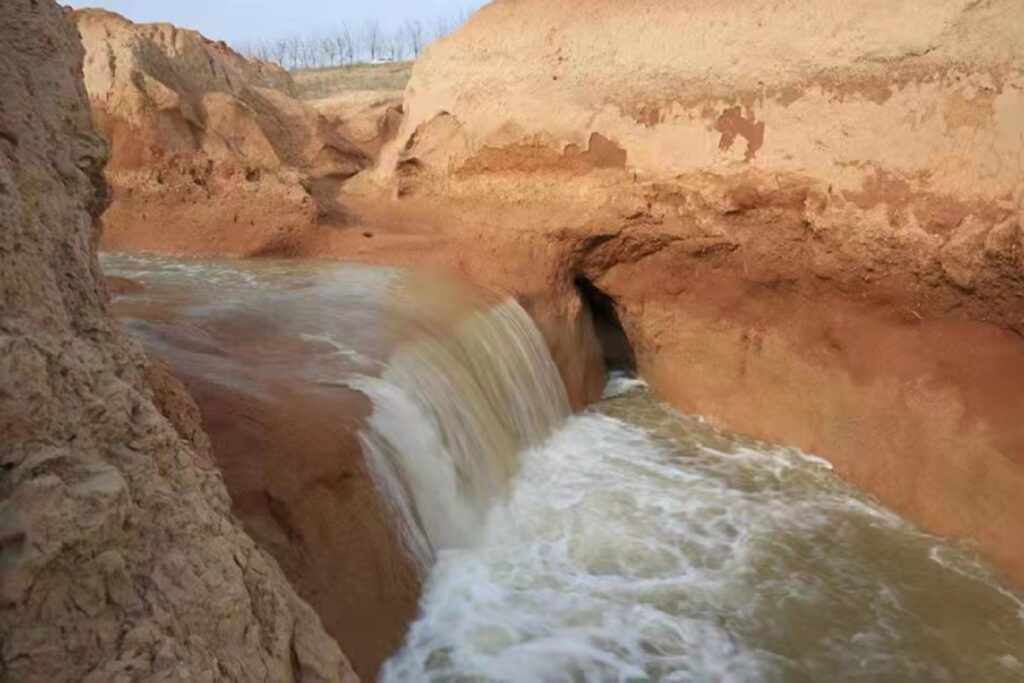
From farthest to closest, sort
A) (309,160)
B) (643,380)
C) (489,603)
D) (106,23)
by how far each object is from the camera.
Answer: (309,160) < (106,23) < (643,380) < (489,603)

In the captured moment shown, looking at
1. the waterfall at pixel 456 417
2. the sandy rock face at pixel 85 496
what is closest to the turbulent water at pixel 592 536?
the waterfall at pixel 456 417

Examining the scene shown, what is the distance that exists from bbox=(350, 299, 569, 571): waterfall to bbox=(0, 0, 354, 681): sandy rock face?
4.52 ft

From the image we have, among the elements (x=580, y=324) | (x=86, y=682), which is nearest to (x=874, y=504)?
(x=580, y=324)

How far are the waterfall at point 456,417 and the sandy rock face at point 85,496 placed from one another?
1379 mm

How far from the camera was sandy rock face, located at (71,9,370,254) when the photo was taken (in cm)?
674

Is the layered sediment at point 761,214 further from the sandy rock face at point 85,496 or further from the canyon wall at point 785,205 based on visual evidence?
the sandy rock face at point 85,496

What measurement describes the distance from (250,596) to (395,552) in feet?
4.58

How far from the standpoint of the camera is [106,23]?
Answer: 7199mm

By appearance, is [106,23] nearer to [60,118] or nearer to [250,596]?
[60,118]

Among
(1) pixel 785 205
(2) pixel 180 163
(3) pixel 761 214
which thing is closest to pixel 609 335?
(3) pixel 761 214

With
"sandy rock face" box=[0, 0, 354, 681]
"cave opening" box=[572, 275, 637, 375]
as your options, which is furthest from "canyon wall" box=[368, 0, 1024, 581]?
"sandy rock face" box=[0, 0, 354, 681]

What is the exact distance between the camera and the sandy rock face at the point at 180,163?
6.74m

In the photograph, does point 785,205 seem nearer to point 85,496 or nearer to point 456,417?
point 456,417

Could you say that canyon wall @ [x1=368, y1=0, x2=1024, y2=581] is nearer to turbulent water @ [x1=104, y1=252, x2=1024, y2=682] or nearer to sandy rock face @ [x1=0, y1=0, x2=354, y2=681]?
turbulent water @ [x1=104, y1=252, x2=1024, y2=682]
